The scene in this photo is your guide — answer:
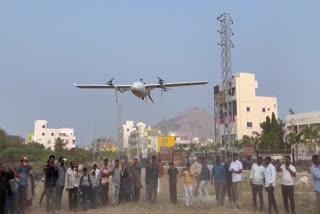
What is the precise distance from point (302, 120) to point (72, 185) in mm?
61811

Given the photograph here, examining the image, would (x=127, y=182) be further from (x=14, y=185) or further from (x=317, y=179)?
(x=317, y=179)

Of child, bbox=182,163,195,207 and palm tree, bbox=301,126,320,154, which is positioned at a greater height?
palm tree, bbox=301,126,320,154

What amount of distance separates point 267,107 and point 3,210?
84.9 meters

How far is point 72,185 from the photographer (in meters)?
13.1

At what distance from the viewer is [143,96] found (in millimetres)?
17984

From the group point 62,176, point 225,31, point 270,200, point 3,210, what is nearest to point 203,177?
point 270,200

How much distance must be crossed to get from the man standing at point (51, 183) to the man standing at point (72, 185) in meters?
0.66

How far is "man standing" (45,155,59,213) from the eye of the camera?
12273mm

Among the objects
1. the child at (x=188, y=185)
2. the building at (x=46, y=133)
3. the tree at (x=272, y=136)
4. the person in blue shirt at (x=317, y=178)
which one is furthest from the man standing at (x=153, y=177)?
the building at (x=46, y=133)

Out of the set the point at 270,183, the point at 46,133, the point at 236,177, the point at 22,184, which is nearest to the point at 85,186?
the point at 22,184

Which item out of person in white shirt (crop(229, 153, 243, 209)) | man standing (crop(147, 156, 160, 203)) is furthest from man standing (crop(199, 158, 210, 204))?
man standing (crop(147, 156, 160, 203))

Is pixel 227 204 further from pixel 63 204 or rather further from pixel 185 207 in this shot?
pixel 63 204

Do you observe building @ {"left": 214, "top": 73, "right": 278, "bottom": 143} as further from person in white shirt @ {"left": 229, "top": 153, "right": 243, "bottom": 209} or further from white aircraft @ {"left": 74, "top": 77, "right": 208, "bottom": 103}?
person in white shirt @ {"left": 229, "top": 153, "right": 243, "bottom": 209}

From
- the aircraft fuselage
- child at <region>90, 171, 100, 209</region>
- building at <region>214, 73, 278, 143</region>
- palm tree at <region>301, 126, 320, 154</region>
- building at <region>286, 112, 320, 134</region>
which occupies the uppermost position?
building at <region>214, 73, 278, 143</region>
